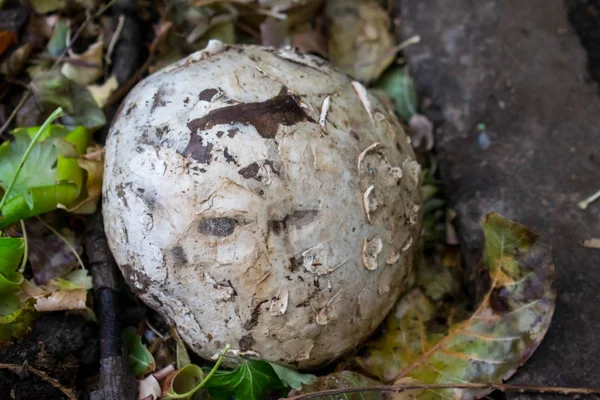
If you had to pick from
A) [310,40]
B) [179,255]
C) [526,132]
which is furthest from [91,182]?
[526,132]

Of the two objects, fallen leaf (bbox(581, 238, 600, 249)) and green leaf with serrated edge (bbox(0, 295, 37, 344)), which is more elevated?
green leaf with serrated edge (bbox(0, 295, 37, 344))

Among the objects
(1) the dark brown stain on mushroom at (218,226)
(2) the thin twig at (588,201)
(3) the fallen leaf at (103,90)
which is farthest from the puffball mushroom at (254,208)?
(2) the thin twig at (588,201)

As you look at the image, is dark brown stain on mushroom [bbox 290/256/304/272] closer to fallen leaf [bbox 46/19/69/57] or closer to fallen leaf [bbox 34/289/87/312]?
fallen leaf [bbox 34/289/87/312]

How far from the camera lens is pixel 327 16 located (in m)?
3.06

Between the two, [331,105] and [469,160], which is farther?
[469,160]

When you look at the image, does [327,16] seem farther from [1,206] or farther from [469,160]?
[1,206]

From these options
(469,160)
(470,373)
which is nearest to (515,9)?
(469,160)

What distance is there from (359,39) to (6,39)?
1.58 meters

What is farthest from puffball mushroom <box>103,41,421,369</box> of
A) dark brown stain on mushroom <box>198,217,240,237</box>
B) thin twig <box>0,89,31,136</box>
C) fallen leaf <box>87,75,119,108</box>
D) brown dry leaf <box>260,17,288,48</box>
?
brown dry leaf <box>260,17,288,48</box>

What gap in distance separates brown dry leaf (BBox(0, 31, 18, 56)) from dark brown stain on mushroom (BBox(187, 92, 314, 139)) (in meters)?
1.17

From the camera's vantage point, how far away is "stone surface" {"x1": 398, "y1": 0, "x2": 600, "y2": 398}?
7.22 feet

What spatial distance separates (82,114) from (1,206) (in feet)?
1.83

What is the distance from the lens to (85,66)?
2.60m

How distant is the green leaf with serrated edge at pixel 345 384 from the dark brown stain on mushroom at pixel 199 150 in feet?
2.66
